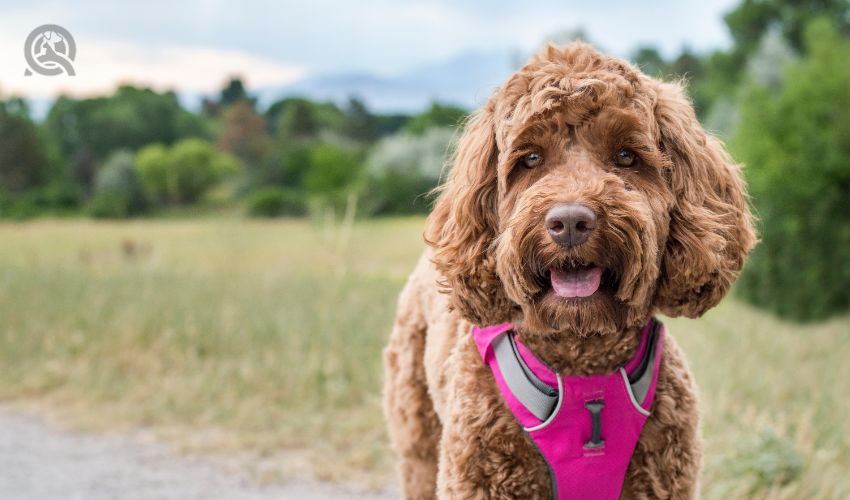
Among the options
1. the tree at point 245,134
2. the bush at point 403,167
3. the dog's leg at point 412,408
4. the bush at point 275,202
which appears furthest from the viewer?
the tree at point 245,134

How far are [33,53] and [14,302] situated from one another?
195 inches

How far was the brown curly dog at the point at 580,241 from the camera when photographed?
2482 millimetres

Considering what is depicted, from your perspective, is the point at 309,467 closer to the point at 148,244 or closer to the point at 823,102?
the point at 148,244

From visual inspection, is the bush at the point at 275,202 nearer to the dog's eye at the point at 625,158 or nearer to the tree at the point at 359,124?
the tree at the point at 359,124

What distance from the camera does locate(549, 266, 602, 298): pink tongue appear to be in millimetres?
2500

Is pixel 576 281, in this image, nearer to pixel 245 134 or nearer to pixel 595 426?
pixel 595 426

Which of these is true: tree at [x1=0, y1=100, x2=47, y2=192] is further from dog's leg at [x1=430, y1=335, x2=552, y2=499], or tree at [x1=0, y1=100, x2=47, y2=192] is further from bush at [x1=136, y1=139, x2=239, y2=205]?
dog's leg at [x1=430, y1=335, x2=552, y2=499]

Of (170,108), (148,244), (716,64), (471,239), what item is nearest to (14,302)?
(148,244)

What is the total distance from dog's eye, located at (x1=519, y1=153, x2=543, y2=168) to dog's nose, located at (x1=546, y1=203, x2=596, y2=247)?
337mm

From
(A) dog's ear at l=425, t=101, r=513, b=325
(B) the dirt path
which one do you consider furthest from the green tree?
(A) dog's ear at l=425, t=101, r=513, b=325

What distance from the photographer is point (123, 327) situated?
321 inches

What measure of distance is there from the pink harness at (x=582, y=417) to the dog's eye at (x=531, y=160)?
68 cm

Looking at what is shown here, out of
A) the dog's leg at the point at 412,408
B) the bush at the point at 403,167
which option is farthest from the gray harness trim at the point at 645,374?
the bush at the point at 403,167

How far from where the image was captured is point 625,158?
8.76 feet
